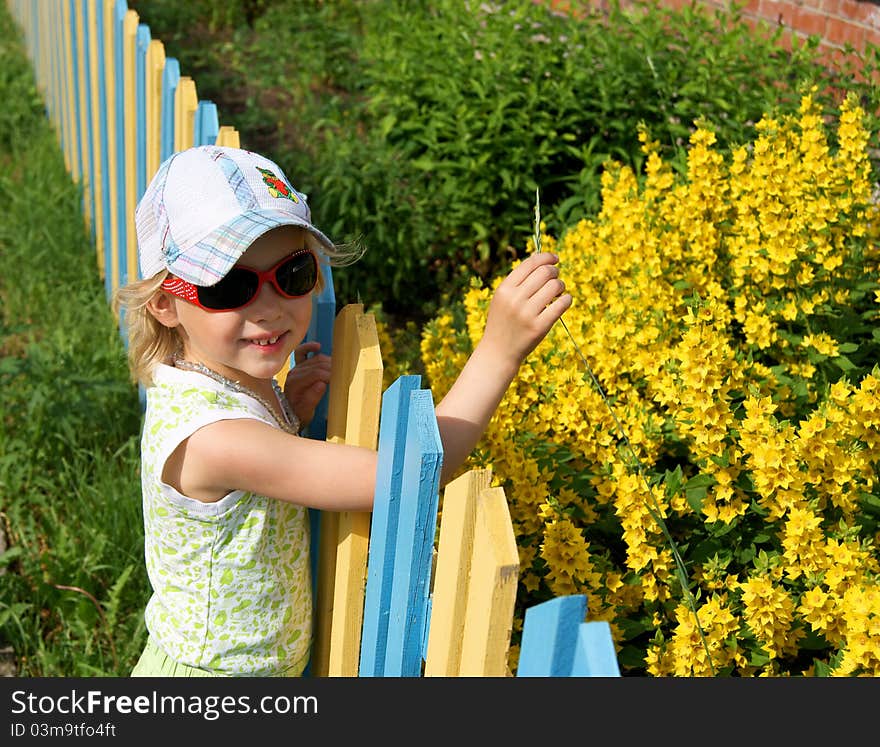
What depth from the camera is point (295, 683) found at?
5.02ft

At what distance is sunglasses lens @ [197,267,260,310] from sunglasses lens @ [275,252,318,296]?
4cm

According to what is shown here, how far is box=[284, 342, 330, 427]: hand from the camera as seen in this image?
6.68 ft

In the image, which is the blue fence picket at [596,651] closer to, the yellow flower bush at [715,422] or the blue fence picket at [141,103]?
the yellow flower bush at [715,422]

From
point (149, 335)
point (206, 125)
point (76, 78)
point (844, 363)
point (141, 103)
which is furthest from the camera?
point (76, 78)

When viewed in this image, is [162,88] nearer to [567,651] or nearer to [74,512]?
[74,512]

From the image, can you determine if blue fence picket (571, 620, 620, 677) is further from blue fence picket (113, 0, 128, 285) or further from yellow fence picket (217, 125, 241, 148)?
blue fence picket (113, 0, 128, 285)

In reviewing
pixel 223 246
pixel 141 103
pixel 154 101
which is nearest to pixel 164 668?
pixel 223 246

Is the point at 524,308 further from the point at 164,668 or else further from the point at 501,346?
the point at 164,668

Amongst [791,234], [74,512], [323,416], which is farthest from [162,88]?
[791,234]

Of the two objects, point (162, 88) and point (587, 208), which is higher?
point (162, 88)

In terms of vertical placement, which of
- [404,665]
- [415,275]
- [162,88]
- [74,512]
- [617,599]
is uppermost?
[162,88]

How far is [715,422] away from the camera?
2078 millimetres

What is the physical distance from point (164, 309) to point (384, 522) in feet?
1.71

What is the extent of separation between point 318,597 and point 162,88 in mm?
1893
